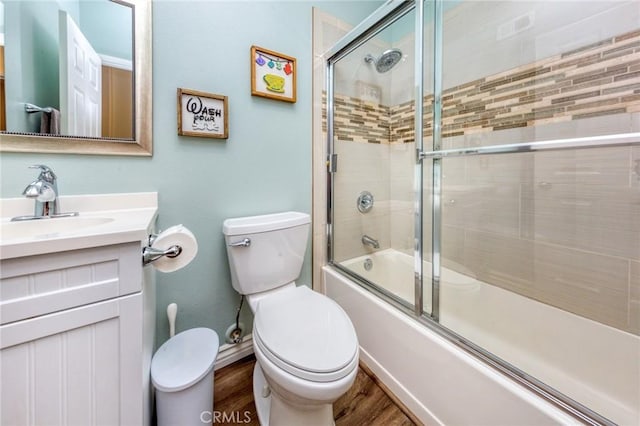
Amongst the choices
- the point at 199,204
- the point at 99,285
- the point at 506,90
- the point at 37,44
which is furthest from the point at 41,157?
the point at 506,90

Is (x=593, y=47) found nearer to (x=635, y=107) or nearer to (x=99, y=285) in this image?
(x=635, y=107)

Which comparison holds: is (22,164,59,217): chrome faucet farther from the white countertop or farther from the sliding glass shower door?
the sliding glass shower door

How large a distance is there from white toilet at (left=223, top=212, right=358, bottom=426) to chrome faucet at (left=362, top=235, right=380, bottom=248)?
0.60 meters

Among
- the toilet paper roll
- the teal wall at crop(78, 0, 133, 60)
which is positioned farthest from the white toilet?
the teal wall at crop(78, 0, 133, 60)

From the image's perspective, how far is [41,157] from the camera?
0.89 metres

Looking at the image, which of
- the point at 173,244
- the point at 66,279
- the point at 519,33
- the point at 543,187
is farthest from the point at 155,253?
the point at 519,33

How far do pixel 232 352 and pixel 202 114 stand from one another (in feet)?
3.92

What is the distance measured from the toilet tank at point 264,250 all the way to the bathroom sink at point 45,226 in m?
0.45

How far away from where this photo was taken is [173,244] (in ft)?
2.42

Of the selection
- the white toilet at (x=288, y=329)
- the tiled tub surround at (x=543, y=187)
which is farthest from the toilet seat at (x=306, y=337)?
the tiled tub surround at (x=543, y=187)

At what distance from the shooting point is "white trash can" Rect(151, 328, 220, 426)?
0.79 metres

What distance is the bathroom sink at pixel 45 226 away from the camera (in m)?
A: 0.76

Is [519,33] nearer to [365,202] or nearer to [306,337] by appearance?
[365,202]

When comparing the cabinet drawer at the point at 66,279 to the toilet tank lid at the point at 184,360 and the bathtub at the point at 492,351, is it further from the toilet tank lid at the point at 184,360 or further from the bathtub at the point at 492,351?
the bathtub at the point at 492,351
